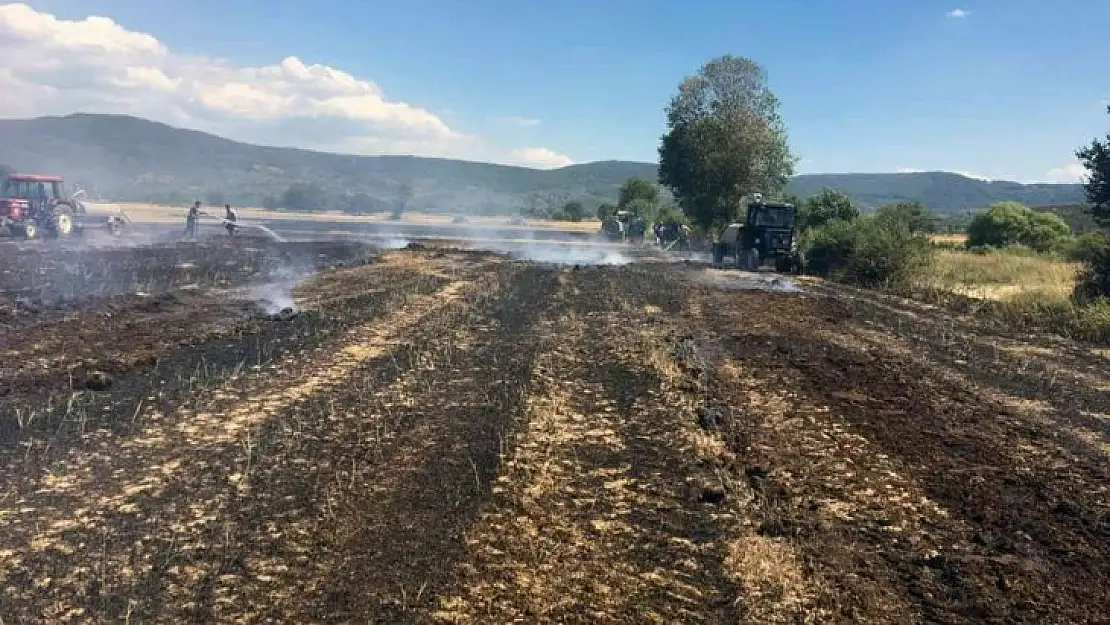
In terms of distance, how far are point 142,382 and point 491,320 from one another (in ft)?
20.9

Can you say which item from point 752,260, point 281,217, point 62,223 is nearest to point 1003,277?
point 752,260

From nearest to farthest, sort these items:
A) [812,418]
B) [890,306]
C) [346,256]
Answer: [812,418], [890,306], [346,256]

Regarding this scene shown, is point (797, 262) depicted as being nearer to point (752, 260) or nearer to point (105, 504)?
point (752, 260)

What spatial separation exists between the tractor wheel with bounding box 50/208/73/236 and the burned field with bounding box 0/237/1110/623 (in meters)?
21.6

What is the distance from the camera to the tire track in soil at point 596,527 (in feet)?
13.2

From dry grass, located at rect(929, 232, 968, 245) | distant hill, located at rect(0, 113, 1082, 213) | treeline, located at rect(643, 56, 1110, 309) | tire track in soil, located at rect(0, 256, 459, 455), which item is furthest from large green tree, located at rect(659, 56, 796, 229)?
distant hill, located at rect(0, 113, 1082, 213)

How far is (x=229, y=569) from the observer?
4.31 m

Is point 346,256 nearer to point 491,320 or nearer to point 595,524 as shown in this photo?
point 491,320

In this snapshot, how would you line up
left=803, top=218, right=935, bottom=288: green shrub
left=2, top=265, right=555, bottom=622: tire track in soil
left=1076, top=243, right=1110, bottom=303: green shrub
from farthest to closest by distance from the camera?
1. left=803, top=218, right=935, bottom=288: green shrub
2. left=1076, top=243, right=1110, bottom=303: green shrub
3. left=2, top=265, right=555, bottom=622: tire track in soil

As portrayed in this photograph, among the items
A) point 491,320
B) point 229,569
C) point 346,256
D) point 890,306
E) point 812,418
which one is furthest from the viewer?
point 346,256

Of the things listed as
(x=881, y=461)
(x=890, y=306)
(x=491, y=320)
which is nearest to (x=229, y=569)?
(x=881, y=461)

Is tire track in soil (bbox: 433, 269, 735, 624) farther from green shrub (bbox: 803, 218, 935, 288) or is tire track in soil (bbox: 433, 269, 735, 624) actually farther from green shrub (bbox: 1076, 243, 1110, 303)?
green shrub (bbox: 803, 218, 935, 288)

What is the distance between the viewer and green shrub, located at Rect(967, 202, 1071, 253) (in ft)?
125

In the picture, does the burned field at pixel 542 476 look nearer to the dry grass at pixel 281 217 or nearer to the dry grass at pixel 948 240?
the dry grass at pixel 948 240
